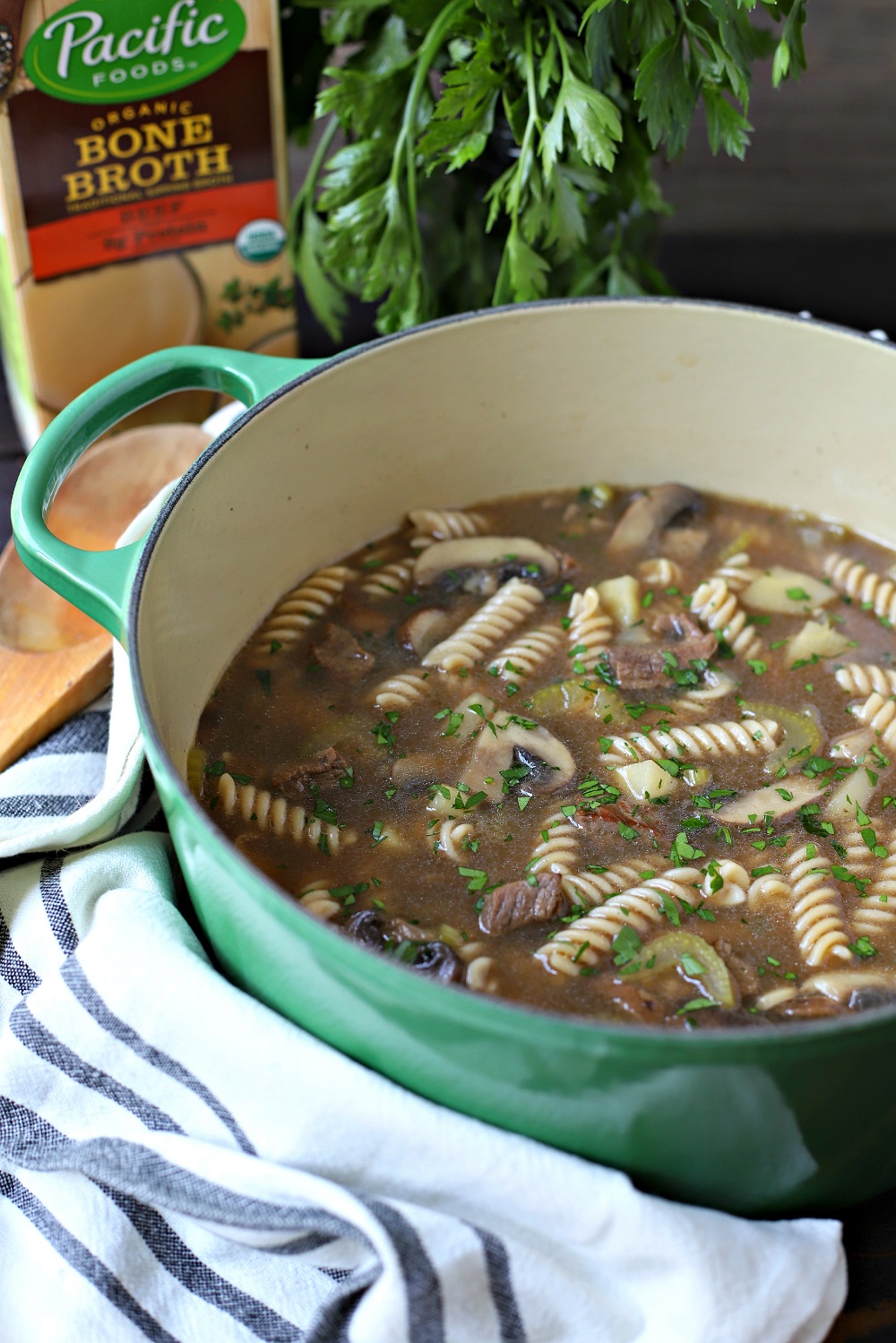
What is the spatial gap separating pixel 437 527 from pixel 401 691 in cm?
62

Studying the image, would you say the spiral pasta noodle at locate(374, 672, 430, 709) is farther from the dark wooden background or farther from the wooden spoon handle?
the wooden spoon handle

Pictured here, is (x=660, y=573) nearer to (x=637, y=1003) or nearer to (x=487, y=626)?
(x=487, y=626)

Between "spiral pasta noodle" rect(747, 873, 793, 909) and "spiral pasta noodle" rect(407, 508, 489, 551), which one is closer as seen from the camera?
"spiral pasta noodle" rect(747, 873, 793, 909)

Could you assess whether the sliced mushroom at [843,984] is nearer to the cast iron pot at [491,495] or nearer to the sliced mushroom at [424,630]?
the cast iron pot at [491,495]

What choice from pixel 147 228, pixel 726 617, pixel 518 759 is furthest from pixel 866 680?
pixel 147 228

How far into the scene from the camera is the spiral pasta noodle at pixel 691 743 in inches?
107

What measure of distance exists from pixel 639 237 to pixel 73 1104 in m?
2.69

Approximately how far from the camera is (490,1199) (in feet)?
6.52

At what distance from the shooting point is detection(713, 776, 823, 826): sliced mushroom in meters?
2.61

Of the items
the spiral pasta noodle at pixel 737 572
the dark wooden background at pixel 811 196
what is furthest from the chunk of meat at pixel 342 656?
the dark wooden background at pixel 811 196

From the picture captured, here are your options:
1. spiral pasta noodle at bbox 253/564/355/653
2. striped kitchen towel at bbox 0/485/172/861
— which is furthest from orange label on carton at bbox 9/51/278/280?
spiral pasta noodle at bbox 253/564/355/653

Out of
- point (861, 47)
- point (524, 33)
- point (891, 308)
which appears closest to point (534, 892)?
point (524, 33)

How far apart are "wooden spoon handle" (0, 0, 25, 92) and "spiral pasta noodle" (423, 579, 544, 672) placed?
5.32ft

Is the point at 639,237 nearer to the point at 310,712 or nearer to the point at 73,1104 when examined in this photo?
the point at 310,712
